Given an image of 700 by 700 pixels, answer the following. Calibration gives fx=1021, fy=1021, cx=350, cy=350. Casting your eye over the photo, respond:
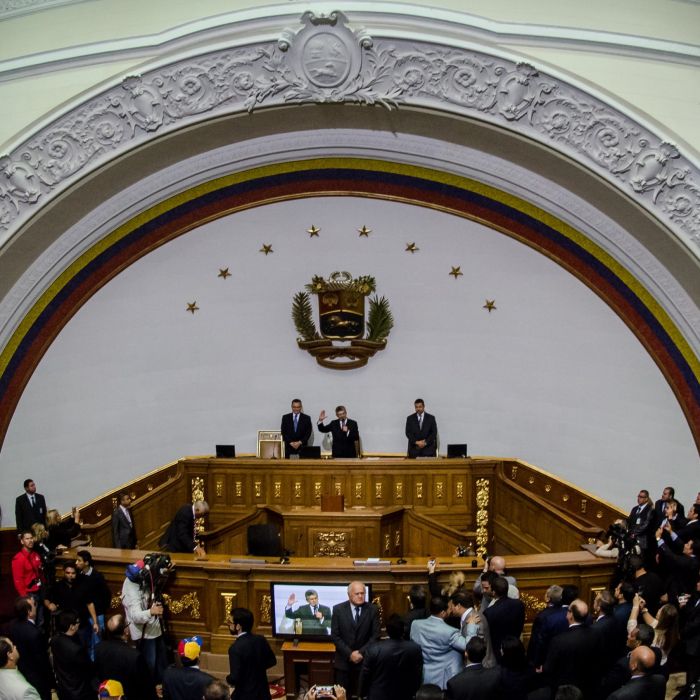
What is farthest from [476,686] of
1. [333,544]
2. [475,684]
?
[333,544]

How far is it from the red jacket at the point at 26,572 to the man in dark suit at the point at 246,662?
2960 mm

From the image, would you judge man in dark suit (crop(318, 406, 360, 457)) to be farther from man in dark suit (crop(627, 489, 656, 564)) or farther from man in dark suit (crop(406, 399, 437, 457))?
man in dark suit (crop(627, 489, 656, 564))

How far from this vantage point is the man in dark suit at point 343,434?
1266cm

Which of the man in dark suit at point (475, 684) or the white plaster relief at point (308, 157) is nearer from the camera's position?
the man in dark suit at point (475, 684)

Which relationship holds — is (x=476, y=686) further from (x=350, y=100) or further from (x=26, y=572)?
(x=350, y=100)

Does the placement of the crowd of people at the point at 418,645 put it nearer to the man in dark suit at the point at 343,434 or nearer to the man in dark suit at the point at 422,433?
the man in dark suit at the point at 422,433

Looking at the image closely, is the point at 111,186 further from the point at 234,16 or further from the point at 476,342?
the point at 476,342

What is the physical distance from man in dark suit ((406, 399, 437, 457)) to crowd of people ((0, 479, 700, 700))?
3.85m

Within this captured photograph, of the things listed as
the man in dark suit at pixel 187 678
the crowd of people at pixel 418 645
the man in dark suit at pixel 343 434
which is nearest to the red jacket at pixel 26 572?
the crowd of people at pixel 418 645

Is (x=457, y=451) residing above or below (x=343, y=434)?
below

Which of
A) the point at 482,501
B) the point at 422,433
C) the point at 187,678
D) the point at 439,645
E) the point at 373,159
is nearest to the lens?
the point at 187,678

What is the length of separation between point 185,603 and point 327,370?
4.81 meters

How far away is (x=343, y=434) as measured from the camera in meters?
12.7

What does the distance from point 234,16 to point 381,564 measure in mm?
5588
